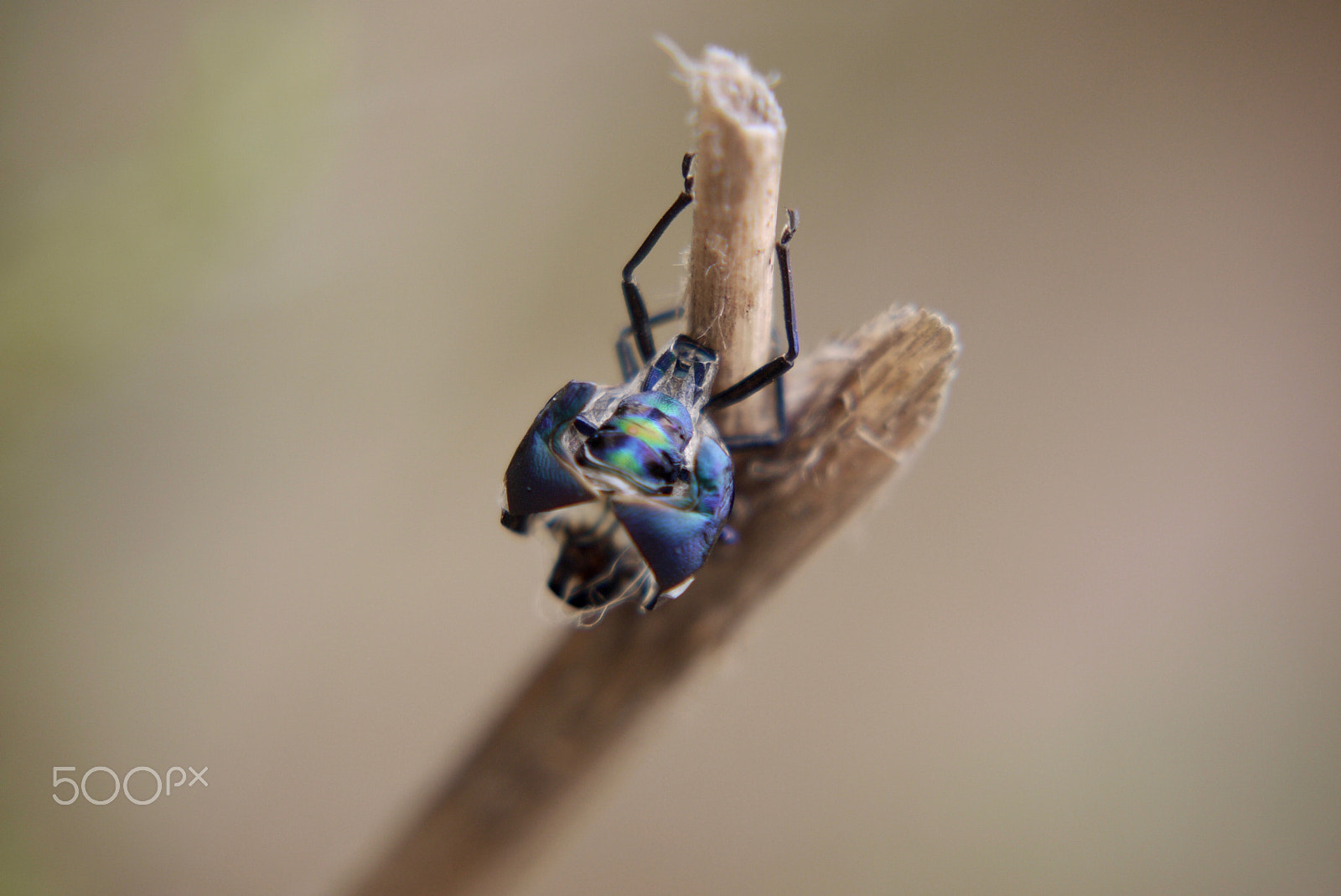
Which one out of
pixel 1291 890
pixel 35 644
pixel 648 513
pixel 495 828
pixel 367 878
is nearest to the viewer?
pixel 648 513

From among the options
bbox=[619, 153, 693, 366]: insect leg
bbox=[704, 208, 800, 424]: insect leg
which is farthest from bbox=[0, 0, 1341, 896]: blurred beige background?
bbox=[704, 208, 800, 424]: insect leg

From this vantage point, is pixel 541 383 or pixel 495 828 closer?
pixel 495 828

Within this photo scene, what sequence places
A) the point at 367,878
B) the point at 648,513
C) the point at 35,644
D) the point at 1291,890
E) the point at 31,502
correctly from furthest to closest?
1. the point at 1291,890
2. the point at 35,644
3. the point at 31,502
4. the point at 367,878
5. the point at 648,513

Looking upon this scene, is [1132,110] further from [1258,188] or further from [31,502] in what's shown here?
[31,502]

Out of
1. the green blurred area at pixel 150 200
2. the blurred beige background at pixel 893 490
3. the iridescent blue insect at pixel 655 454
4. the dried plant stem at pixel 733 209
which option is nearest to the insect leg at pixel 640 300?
the iridescent blue insect at pixel 655 454

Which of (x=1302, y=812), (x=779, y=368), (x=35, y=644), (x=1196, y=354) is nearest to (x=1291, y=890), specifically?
(x=1302, y=812)

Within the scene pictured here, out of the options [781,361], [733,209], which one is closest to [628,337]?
[781,361]
